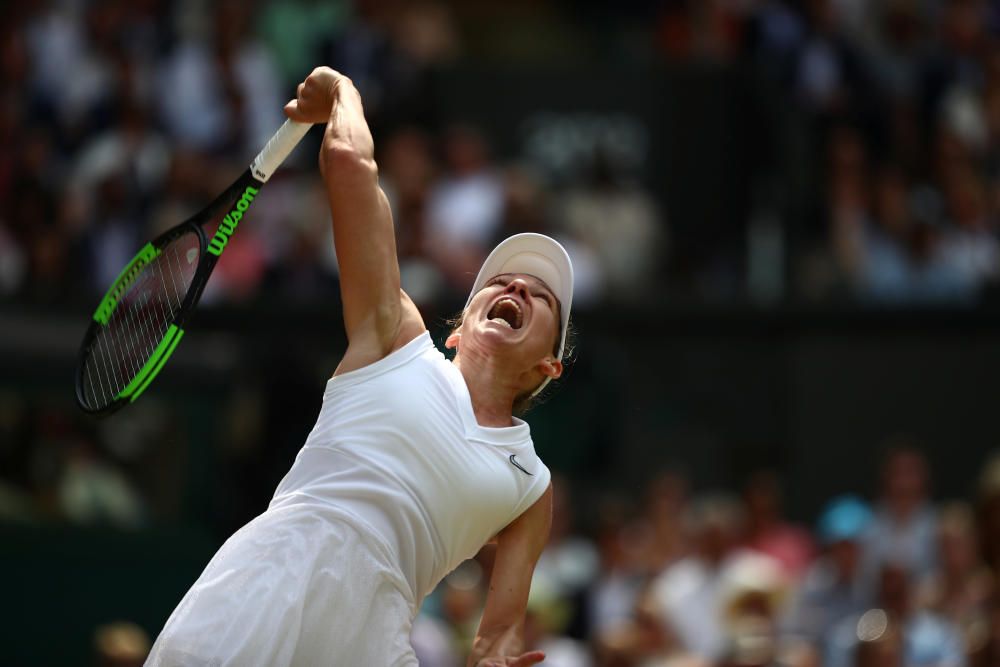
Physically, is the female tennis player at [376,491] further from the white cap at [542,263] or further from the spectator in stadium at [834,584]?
the spectator in stadium at [834,584]

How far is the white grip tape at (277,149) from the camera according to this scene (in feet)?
15.0

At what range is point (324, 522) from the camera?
4.06m

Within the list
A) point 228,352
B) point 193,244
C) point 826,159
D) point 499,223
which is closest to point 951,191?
point 826,159

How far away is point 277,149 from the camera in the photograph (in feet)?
15.0

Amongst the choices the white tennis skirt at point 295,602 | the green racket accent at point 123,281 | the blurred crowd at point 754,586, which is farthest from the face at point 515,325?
the blurred crowd at point 754,586

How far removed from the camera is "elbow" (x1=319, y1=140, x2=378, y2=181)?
13.7 feet

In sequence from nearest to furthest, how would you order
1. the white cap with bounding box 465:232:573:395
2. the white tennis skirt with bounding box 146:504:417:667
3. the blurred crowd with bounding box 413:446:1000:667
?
the white tennis skirt with bounding box 146:504:417:667 → the white cap with bounding box 465:232:573:395 → the blurred crowd with bounding box 413:446:1000:667

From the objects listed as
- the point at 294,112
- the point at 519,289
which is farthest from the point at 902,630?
the point at 294,112

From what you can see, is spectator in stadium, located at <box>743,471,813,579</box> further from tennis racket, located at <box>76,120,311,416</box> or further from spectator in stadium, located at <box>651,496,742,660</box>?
tennis racket, located at <box>76,120,311,416</box>

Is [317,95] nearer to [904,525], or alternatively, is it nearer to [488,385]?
[488,385]

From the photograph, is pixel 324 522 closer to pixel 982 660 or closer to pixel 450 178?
pixel 982 660

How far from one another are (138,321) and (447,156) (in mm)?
6178

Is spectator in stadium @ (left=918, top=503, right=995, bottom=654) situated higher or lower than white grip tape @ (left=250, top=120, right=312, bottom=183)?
lower

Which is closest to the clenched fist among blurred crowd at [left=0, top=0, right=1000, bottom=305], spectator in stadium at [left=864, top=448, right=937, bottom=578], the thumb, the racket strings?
the thumb
